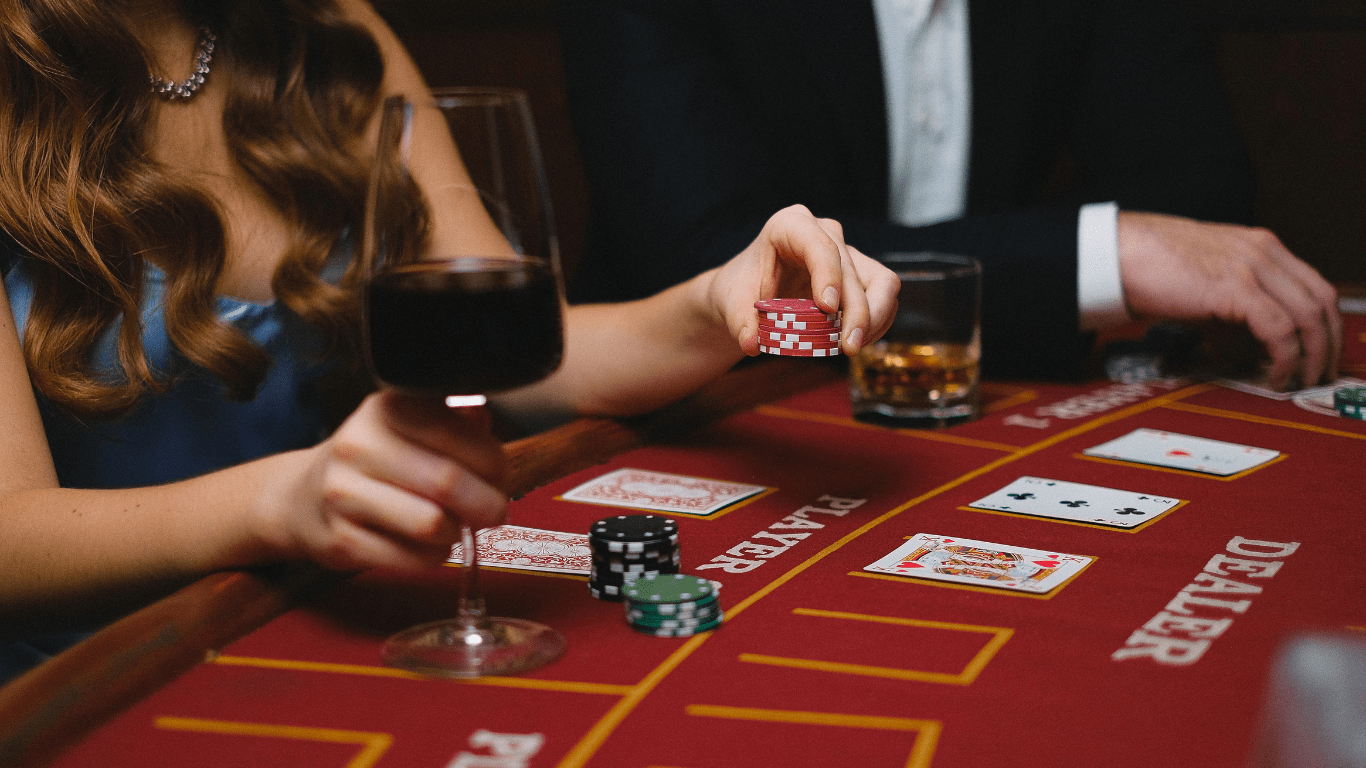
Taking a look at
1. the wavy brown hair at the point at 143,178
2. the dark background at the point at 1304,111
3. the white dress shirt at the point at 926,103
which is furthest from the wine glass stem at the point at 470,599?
the dark background at the point at 1304,111

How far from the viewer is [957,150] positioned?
2.67 m

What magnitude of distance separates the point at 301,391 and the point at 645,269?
2.60 feet

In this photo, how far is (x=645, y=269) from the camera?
2342 mm

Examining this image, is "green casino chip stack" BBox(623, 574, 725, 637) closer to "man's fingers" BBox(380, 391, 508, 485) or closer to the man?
"man's fingers" BBox(380, 391, 508, 485)

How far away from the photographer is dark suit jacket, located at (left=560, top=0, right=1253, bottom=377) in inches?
79.3

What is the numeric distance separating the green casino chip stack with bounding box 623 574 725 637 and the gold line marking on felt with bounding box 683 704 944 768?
0.12m

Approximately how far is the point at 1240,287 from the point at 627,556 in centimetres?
128

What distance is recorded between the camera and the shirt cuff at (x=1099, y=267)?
6.22 feet

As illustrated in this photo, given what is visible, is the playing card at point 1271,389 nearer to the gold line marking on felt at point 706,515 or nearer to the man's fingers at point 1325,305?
the man's fingers at point 1325,305

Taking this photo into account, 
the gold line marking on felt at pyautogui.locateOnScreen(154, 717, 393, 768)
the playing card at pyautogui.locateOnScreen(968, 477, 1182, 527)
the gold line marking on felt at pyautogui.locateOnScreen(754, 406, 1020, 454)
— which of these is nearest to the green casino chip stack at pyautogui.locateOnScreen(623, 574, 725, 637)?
the gold line marking on felt at pyautogui.locateOnScreen(154, 717, 393, 768)

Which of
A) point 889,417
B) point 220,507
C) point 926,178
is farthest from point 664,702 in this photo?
point 926,178

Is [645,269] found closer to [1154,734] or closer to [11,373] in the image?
[11,373]

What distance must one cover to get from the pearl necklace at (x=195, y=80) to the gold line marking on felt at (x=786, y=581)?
103 cm

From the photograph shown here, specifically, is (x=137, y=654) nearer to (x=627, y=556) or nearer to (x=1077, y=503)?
(x=627, y=556)
